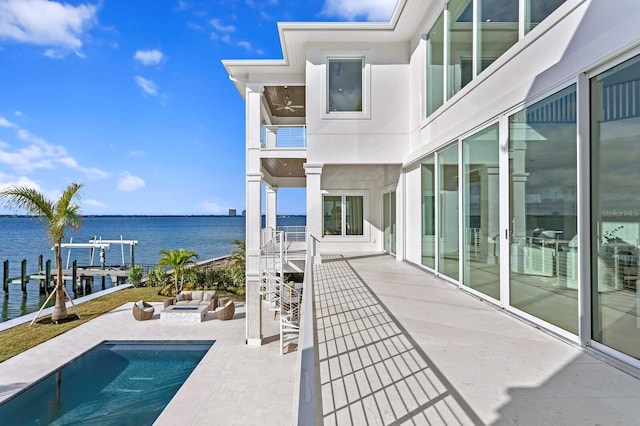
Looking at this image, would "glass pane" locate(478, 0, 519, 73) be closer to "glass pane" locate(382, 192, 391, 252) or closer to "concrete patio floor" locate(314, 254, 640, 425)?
"concrete patio floor" locate(314, 254, 640, 425)

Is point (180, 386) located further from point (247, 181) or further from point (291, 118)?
point (291, 118)

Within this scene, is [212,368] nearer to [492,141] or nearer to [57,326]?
[57,326]

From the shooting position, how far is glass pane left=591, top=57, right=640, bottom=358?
10.2ft

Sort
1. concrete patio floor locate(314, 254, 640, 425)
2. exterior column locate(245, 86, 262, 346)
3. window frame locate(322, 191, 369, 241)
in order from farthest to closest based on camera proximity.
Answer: window frame locate(322, 191, 369, 241) < exterior column locate(245, 86, 262, 346) < concrete patio floor locate(314, 254, 640, 425)

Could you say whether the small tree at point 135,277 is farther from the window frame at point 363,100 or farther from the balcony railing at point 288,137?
the window frame at point 363,100

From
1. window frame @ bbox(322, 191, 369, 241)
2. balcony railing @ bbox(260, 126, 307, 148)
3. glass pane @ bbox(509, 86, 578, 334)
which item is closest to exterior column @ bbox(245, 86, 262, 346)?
balcony railing @ bbox(260, 126, 307, 148)

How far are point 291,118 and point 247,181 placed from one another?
19.6ft

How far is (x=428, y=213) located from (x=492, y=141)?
3178 millimetres

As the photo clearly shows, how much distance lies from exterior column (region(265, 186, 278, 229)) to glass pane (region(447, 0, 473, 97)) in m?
10.4

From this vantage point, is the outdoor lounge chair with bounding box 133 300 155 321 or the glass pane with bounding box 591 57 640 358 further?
the outdoor lounge chair with bounding box 133 300 155 321

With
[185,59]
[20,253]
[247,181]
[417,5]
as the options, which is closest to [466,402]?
[417,5]

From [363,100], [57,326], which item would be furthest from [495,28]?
[57,326]

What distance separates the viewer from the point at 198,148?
61.5m

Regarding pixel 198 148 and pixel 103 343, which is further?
pixel 198 148
